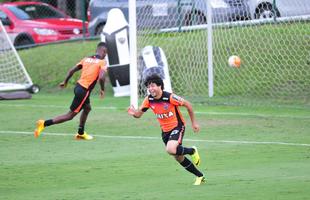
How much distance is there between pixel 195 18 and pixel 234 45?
4.27 ft

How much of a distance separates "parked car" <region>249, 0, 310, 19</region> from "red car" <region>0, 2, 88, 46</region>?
880cm

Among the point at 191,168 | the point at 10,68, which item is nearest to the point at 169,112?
the point at 191,168

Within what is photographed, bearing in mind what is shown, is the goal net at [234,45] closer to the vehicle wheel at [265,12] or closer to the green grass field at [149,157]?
the vehicle wheel at [265,12]

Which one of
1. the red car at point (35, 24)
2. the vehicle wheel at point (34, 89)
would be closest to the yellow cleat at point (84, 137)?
the vehicle wheel at point (34, 89)

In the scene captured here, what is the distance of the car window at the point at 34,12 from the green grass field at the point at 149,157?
29.2 ft

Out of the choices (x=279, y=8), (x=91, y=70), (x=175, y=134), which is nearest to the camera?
(x=175, y=134)

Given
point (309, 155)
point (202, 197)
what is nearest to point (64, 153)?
point (309, 155)

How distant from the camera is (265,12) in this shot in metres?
19.2

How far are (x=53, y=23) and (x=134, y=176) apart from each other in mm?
18092

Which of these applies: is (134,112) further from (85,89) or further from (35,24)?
(35,24)

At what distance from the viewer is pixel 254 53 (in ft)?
68.3

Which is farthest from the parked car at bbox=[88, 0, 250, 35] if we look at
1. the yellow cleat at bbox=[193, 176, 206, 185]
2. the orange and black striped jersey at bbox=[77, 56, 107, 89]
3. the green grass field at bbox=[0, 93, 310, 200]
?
the yellow cleat at bbox=[193, 176, 206, 185]

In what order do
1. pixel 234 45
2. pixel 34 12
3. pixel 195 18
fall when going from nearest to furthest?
pixel 234 45
pixel 195 18
pixel 34 12

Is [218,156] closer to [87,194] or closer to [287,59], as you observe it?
[87,194]
